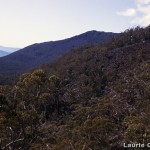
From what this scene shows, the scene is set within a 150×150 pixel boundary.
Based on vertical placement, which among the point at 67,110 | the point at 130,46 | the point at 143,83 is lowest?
the point at 67,110

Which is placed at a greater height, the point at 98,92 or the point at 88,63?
the point at 88,63

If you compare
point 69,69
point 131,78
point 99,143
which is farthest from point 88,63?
point 99,143

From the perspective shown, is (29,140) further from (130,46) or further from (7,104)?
(130,46)

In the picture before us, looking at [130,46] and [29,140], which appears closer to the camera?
[29,140]

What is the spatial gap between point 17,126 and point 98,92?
8111cm

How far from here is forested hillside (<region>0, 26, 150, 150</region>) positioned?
26625 millimetres

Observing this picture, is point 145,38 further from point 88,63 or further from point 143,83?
point 143,83

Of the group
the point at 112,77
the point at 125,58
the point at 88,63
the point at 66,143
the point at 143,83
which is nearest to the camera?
the point at 66,143

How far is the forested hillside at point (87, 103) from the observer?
26625mm

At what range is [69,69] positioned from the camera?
138 m

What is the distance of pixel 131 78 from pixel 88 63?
35.6 meters

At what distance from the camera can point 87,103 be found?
295 ft

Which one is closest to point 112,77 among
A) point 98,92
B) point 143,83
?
point 98,92

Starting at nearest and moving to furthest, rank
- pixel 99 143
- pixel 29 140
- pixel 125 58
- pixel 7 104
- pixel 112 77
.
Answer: pixel 7 104, pixel 29 140, pixel 99 143, pixel 112 77, pixel 125 58
